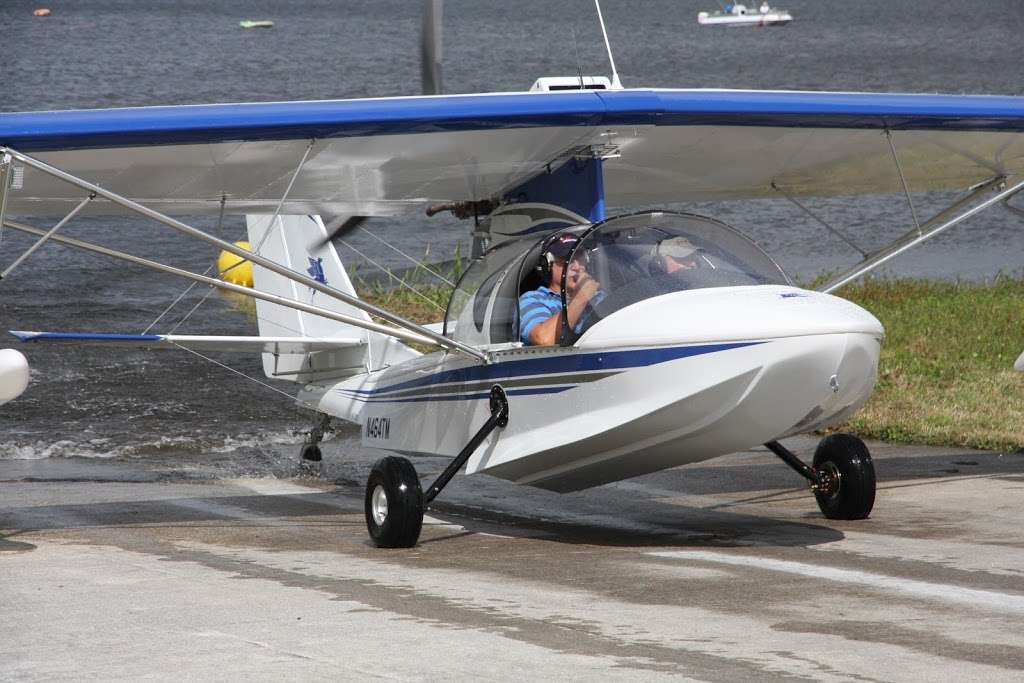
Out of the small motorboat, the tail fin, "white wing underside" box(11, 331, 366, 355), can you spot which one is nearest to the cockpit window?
"white wing underside" box(11, 331, 366, 355)

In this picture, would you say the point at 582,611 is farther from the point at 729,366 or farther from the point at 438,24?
the point at 438,24

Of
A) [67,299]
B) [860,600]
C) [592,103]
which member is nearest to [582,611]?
[860,600]

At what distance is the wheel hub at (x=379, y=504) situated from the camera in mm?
8070

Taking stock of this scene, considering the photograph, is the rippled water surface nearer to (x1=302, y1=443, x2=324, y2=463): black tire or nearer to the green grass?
(x1=302, y1=443, x2=324, y2=463): black tire

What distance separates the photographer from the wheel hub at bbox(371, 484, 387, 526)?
807 centimetres

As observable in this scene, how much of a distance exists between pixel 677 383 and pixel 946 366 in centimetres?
658

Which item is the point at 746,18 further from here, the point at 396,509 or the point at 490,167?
the point at 396,509

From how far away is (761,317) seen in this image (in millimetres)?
6938

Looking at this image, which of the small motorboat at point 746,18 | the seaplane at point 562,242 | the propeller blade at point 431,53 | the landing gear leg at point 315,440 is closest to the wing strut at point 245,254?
the seaplane at point 562,242

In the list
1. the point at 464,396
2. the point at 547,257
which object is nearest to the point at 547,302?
the point at 547,257

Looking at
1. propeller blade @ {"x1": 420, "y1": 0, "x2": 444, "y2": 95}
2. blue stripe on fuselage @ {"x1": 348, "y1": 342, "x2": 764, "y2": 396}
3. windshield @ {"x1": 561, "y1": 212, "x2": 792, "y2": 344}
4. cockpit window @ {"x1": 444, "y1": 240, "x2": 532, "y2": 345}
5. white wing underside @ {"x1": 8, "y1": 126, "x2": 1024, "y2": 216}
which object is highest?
propeller blade @ {"x1": 420, "y1": 0, "x2": 444, "y2": 95}

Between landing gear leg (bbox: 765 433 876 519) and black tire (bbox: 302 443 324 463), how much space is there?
156 inches

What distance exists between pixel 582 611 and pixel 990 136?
5.48 metres

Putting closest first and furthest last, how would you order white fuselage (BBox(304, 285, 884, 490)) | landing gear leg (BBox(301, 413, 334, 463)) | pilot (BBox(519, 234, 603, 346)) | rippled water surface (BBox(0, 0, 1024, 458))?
white fuselage (BBox(304, 285, 884, 490))
pilot (BBox(519, 234, 603, 346))
landing gear leg (BBox(301, 413, 334, 463))
rippled water surface (BBox(0, 0, 1024, 458))
